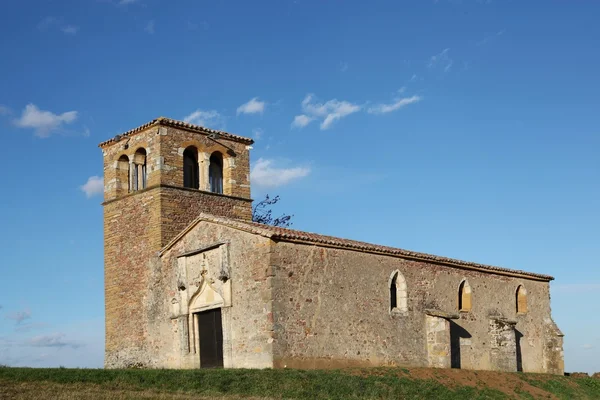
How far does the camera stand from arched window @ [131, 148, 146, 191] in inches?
1221

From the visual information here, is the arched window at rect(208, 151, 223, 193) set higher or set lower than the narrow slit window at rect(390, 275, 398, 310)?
higher

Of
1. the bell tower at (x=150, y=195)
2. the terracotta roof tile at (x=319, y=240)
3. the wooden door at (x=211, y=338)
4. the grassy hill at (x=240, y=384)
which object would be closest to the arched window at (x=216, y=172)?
the bell tower at (x=150, y=195)

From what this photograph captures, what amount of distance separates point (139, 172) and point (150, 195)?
6.51 feet

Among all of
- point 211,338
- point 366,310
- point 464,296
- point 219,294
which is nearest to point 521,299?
point 464,296

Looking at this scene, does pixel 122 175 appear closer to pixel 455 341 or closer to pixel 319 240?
pixel 319 240

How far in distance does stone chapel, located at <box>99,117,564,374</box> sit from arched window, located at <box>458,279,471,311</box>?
0.05 meters

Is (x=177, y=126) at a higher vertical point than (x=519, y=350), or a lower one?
higher

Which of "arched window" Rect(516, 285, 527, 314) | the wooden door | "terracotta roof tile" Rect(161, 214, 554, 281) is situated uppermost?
"terracotta roof tile" Rect(161, 214, 554, 281)

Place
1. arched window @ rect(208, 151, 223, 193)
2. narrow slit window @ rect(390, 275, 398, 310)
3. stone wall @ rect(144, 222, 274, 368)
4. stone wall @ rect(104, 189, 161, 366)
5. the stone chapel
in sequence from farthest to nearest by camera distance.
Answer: arched window @ rect(208, 151, 223, 193), stone wall @ rect(104, 189, 161, 366), narrow slit window @ rect(390, 275, 398, 310), the stone chapel, stone wall @ rect(144, 222, 274, 368)

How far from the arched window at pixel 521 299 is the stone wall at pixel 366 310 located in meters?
1.47

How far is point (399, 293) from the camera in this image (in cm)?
2909

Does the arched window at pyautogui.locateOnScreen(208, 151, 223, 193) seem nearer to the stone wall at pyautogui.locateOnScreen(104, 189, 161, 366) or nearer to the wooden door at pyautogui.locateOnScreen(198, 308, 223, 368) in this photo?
the stone wall at pyautogui.locateOnScreen(104, 189, 161, 366)

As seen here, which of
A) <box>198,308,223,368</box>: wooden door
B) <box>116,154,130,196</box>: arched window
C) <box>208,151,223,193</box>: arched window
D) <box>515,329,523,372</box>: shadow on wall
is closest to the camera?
<box>198,308,223,368</box>: wooden door

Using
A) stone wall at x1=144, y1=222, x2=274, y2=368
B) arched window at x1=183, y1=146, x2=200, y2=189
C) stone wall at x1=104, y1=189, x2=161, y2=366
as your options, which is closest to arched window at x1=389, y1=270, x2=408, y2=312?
stone wall at x1=144, y1=222, x2=274, y2=368
